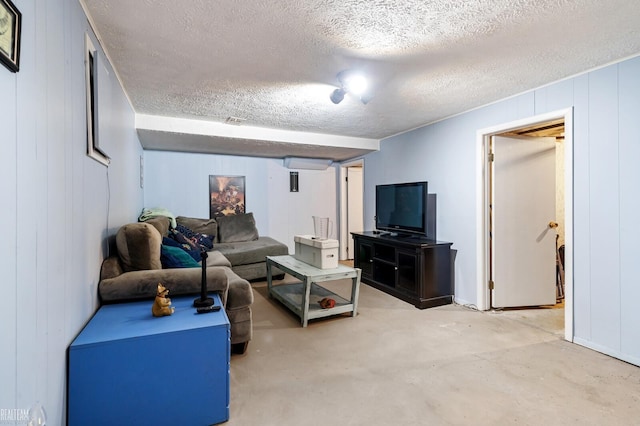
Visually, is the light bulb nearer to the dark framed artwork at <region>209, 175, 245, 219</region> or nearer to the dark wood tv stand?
the dark wood tv stand

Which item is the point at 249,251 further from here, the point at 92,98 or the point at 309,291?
the point at 92,98

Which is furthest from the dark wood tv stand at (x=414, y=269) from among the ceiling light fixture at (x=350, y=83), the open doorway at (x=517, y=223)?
the ceiling light fixture at (x=350, y=83)

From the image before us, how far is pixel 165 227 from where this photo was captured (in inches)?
139

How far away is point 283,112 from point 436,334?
8.84 ft

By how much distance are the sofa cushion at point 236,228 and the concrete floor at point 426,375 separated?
221 centimetres

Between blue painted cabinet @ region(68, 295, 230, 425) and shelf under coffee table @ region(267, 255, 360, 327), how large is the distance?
1246 mm

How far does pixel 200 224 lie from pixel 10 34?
13.6 ft

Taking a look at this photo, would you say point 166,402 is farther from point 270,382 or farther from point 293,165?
point 293,165

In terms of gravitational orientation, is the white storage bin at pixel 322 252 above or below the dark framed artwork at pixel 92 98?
below

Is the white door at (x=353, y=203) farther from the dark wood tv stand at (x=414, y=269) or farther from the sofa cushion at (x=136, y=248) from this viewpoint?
the sofa cushion at (x=136, y=248)

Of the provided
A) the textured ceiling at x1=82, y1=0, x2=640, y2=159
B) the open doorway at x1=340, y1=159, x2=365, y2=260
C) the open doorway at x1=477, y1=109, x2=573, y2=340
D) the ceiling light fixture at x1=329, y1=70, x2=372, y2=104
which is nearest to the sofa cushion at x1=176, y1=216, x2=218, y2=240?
the textured ceiling at x1=82, y1=0, x2=640, y2=159

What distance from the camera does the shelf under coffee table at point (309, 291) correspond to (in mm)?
2863

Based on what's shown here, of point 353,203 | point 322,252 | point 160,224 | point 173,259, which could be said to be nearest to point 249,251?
point 160,224

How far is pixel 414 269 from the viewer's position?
3.52 meters
